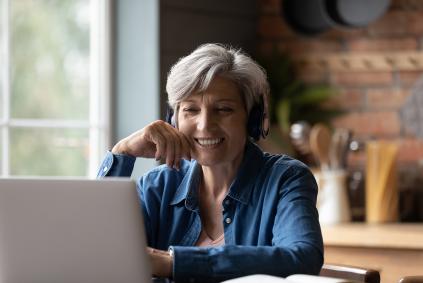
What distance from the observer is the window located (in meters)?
3.68

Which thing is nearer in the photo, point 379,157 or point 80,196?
point 80,196

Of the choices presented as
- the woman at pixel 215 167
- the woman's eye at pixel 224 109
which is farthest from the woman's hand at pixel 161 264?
the woman's eye at pixel 224 109

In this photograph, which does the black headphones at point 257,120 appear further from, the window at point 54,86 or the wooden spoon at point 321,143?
the window at point 54,86

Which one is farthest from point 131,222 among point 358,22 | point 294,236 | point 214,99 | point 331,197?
point 358,22

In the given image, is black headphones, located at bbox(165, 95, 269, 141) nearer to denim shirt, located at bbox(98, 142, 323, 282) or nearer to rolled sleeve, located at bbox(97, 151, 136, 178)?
denim shirt, located at bbox(98, 142, 323, 282)

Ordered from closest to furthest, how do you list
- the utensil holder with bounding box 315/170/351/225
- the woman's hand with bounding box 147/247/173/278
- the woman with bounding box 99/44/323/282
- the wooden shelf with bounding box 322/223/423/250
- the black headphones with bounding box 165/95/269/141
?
the woman's hand with bounding box 147/247/173/278 < the woman with bounding box 99/44/323/282 < the black headphones with bounding box 165/95/269/141 < the wooden shelf with bounding box 322/223/423/250 < the utensil holder with bounding box 315/170/351/225

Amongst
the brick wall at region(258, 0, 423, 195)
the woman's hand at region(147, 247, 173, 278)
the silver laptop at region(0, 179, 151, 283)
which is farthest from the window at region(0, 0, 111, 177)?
the silver laptop at region(0, 179, 151, 283)

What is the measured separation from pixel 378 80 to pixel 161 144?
192 centimetres

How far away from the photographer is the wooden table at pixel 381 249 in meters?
3.27

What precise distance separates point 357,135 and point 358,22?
0.49 m

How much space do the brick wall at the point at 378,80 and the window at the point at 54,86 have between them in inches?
31.7

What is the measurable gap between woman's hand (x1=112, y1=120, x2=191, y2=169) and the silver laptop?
66 cm

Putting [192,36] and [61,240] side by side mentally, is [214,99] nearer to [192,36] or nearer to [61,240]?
[61,240]

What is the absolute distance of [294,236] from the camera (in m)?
2.01
